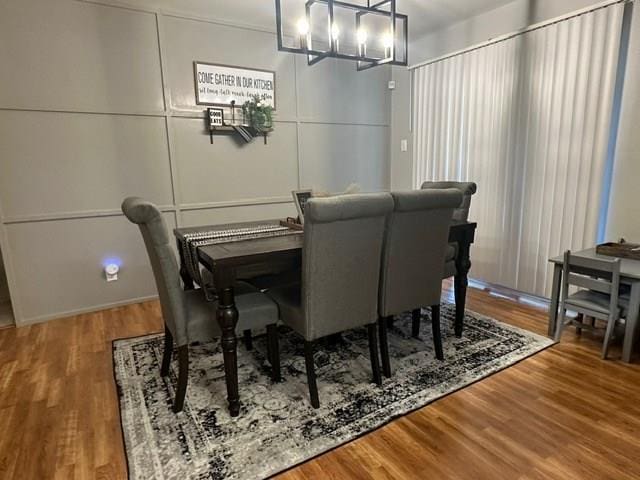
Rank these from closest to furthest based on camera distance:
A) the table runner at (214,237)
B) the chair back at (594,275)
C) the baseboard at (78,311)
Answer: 1. the table runner at (214,237)
2. the chair back at (594,275)
3. the baseboard at (78,311)

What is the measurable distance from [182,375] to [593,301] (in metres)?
2.44

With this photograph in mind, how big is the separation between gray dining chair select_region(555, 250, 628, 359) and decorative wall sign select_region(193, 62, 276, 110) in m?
2.89

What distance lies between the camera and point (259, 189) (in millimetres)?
3820

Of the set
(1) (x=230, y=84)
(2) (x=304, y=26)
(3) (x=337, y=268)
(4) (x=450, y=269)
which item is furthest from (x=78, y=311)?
(4) (x=450, y=269)

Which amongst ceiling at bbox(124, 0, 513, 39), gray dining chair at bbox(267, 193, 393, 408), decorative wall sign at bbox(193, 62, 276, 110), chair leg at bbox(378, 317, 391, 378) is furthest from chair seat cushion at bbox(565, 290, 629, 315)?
decorative wall sign at bbox(193, 62, 276, 110)

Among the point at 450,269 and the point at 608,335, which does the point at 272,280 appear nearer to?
the point at 450,269

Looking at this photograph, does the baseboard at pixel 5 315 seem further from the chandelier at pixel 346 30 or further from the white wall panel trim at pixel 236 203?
the chandelier at pixel 346 30

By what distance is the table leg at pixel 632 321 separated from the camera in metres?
2.15

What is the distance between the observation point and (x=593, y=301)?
238 cm

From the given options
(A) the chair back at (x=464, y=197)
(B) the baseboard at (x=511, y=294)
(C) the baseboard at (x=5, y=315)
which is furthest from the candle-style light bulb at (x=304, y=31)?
(C) the baseboard at (x=5, y=315)

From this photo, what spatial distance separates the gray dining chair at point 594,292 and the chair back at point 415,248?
0.91 metres

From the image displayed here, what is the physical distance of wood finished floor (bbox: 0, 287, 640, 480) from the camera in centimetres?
150

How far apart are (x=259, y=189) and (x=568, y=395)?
116 inches

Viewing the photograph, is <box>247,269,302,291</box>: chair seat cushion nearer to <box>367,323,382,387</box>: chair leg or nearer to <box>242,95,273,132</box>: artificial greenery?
<box>367,323,382,387</box>: chair leg
